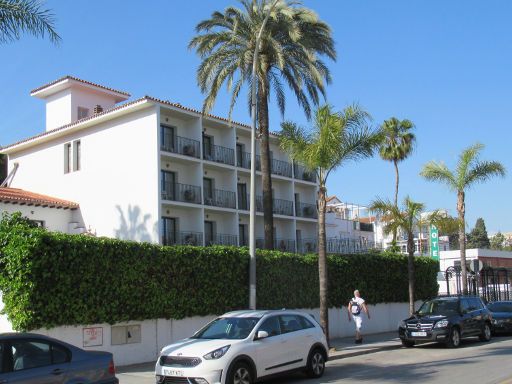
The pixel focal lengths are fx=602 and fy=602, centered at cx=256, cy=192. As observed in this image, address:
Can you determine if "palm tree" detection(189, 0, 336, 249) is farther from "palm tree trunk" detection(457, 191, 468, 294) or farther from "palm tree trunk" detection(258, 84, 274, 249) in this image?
"palm tree trunk" detection(457, 191, 468, 294)

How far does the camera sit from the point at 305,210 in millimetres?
47281

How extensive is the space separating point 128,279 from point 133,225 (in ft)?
61.2

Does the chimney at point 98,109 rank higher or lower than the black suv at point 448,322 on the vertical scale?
higher

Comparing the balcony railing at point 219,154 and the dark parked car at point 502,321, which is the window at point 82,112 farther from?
the dark parked car at point 502,321

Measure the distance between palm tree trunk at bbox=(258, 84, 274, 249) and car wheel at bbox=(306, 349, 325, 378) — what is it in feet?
41.3

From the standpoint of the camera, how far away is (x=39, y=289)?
14266 millimetres

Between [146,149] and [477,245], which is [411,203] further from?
[477,245]

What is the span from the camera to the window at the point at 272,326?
12.4 m

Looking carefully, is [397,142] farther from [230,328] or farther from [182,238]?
[230,328]

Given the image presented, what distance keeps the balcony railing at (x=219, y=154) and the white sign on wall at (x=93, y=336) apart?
2444 centimetres

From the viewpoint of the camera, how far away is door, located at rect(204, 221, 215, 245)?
3931 centimetres

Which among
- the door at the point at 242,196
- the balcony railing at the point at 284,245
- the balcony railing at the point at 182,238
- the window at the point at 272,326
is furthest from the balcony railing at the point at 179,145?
the window at the point at 272,326

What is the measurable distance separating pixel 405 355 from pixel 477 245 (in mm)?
119008

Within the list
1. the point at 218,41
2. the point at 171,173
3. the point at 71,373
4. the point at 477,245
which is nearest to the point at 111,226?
the point at 171,173
